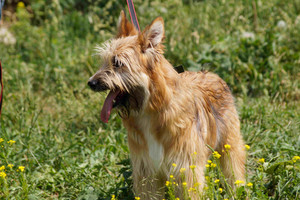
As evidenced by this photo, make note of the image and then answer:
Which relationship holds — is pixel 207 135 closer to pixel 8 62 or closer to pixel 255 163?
pixel 255 163

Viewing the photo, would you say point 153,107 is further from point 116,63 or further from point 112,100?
point 116,63

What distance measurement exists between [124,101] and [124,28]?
0.61 metres

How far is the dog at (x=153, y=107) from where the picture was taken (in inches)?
122

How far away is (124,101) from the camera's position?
10.4ft

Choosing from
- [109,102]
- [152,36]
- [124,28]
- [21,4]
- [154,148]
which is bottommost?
[154,148]

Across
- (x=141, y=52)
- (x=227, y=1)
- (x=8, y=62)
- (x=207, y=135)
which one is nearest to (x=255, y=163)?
(x=207, y=135)

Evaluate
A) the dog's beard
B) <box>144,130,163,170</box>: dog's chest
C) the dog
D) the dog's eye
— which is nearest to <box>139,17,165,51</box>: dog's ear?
the dog

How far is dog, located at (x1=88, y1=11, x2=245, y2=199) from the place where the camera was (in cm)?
309

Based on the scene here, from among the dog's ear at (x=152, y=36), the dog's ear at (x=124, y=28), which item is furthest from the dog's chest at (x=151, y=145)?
the dog's ear at (x=124, y=28)

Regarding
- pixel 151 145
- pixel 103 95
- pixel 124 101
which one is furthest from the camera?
pixel 103 95

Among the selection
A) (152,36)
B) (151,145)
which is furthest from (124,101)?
(152,36)

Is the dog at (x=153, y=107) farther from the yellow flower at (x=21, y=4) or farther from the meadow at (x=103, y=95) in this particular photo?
the yellow flower at (x=21, y=4)

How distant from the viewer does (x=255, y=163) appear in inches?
170

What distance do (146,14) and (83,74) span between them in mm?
1401
